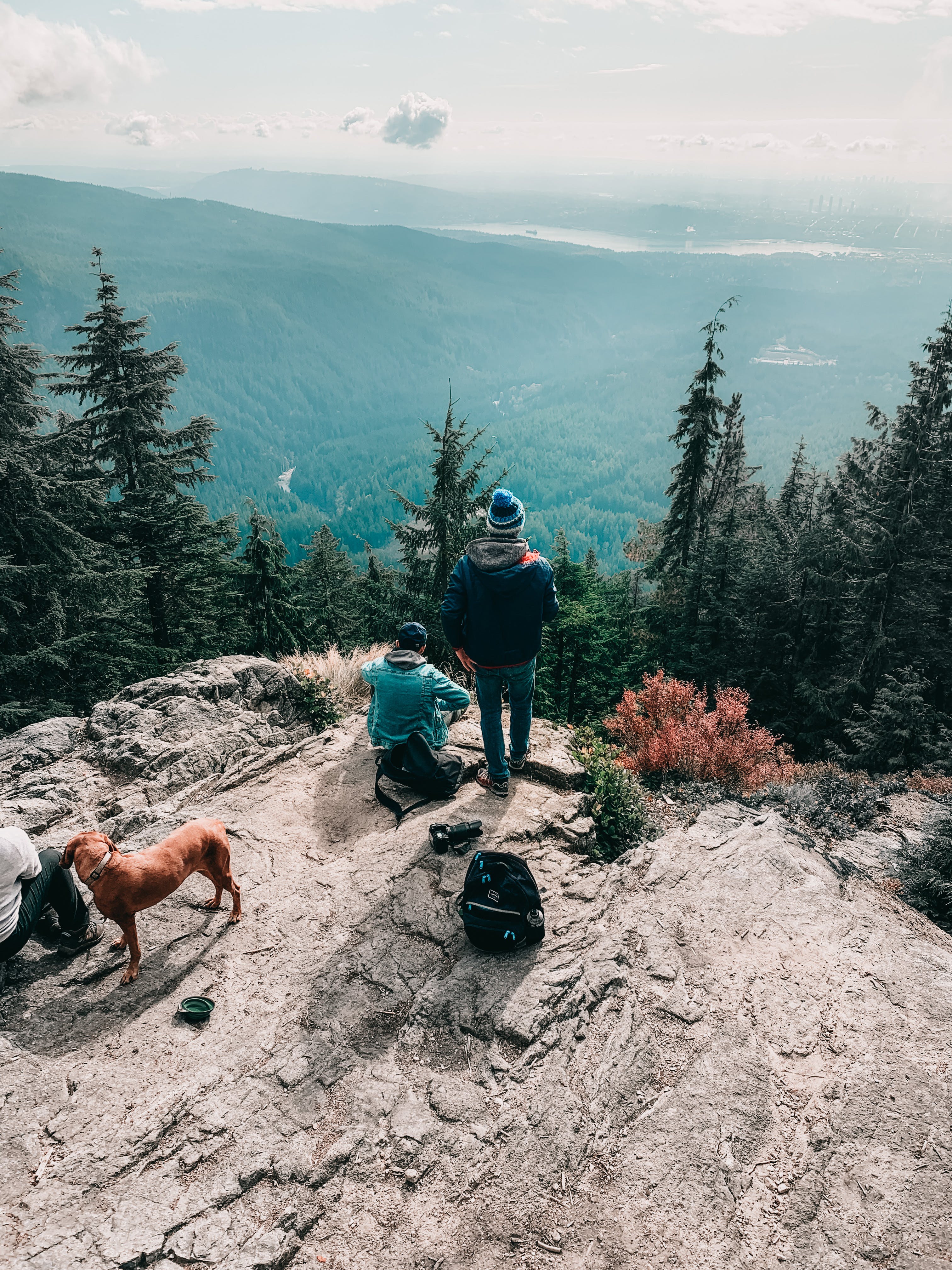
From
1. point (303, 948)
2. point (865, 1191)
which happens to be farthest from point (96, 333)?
point (865, 1191)

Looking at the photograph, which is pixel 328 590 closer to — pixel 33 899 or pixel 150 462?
pixel 150 462

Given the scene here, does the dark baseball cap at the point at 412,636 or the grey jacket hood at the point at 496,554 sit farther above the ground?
the grey jacket hood at the point at 496,554

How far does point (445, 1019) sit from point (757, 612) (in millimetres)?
30116

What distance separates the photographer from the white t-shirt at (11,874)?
4.89 meters

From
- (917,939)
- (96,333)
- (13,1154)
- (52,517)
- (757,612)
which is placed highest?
(96,333)

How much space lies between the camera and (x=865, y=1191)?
378 centimetres

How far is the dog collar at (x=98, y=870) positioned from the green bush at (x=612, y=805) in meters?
4.89

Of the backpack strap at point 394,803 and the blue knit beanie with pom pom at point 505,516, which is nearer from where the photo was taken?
the blue knit beanie with pom pom at point 505,516

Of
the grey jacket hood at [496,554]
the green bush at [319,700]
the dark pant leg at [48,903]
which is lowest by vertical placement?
the green bush at [319,700]

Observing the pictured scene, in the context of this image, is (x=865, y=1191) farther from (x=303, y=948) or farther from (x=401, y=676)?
(x=401, y=676)

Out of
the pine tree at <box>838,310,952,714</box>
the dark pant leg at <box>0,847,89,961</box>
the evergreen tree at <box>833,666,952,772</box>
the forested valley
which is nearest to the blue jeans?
the dark pant leg at <box>0,847,89,961</box>

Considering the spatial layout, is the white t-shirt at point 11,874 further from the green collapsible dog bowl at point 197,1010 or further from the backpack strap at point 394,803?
the backpack strap at point 394,803

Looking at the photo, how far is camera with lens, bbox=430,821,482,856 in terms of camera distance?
6.56 metres

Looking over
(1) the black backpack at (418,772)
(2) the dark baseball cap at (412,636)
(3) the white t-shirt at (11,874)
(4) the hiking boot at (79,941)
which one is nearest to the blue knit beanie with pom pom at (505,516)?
(2) the dark baseball cap at (412,636)
